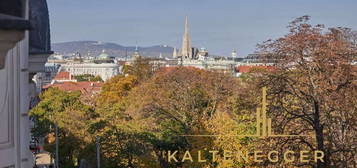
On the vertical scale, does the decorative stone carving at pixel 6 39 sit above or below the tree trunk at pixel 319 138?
above

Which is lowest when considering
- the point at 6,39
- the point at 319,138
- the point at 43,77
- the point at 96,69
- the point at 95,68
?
the point at 319,138

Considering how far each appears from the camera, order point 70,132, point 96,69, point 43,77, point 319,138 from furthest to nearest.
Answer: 1. point 96,69
2. point 43,77
3. point 70,132
4. point 319,138

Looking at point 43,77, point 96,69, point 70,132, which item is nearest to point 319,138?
point 70,132

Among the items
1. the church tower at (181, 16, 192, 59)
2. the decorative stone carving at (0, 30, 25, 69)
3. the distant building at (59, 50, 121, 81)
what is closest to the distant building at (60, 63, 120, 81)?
the distant building at (59, 50, 121, 81)

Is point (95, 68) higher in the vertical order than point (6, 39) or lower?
higher

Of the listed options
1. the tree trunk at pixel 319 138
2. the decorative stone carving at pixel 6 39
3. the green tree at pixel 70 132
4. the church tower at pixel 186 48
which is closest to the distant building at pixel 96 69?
the church tower at pixel 186 48

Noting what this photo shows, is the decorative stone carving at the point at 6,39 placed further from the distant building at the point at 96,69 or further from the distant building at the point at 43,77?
the distant building at the point at 96,69

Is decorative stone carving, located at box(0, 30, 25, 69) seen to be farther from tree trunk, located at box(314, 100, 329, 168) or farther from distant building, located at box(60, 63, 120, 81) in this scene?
distant building, located at box(60, 63, 120, 81)

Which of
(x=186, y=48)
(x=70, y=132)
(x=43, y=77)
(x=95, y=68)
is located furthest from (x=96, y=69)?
(x=70, y=132)

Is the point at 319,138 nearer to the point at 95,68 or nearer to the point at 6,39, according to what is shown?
the point at 6,39

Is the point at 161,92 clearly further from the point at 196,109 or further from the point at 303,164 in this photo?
the point at 303,164

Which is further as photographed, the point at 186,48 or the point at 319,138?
the point at 186,48

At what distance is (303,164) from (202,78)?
84.2ft

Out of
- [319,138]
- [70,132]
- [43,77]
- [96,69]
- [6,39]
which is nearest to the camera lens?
[6,39]
